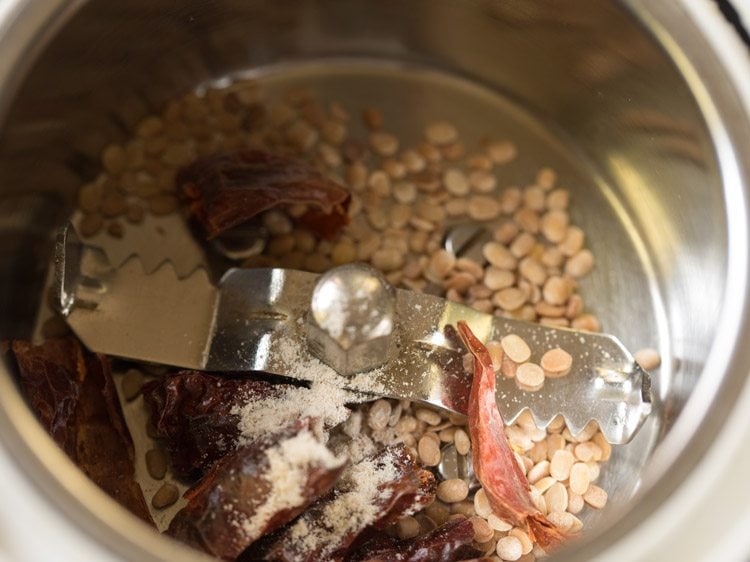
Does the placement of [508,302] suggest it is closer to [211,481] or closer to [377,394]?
[377,394]

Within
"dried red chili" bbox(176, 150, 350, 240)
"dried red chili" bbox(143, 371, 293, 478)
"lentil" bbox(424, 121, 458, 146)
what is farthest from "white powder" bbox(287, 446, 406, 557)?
"lentil" bbox(424, 121, 458, 146)

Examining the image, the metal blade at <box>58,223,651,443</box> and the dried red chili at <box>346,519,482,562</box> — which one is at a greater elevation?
the metal blade at <box>58,223,651,443</box>

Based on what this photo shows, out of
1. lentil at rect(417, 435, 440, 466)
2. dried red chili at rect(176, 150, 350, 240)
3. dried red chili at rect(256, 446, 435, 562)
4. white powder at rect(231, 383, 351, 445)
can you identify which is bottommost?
lentil at rect(417, 435, 440, 466)

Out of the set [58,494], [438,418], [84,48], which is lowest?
[438,418]

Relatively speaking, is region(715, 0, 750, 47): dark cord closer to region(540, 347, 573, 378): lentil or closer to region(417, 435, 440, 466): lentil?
region(540, 347, 573, 378): lentil

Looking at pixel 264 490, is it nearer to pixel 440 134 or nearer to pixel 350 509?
pixel 350 509

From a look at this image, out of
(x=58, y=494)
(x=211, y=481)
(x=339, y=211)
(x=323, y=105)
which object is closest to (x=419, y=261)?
(x=339, y=211)
